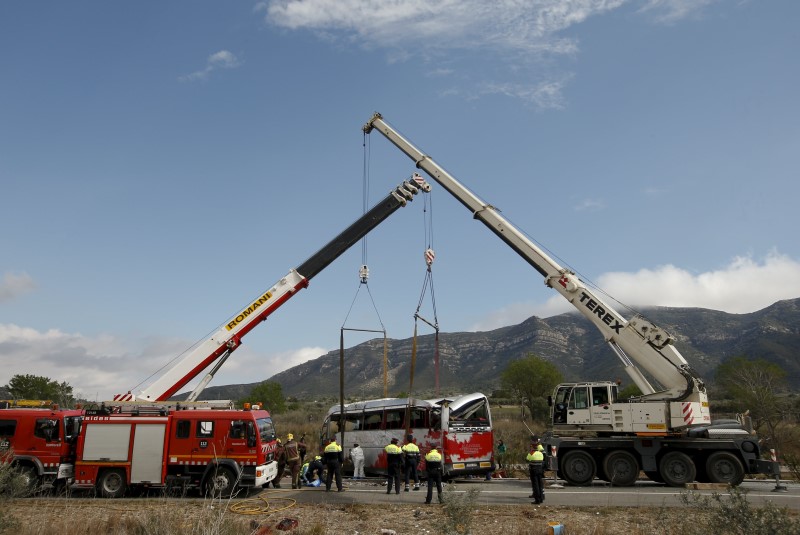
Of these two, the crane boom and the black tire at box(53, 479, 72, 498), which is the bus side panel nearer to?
the crane boom

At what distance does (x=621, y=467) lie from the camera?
60.1 feet

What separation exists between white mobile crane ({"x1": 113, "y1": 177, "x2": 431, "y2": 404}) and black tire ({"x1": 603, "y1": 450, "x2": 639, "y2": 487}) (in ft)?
39.1

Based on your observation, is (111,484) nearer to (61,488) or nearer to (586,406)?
(61,488)

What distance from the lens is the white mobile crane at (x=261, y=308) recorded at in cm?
2056

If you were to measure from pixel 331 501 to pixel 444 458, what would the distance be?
4.91 metres

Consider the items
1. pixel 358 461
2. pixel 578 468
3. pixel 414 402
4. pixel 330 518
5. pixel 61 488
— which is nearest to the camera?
pixel 330 518

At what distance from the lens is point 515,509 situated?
13.8 metres

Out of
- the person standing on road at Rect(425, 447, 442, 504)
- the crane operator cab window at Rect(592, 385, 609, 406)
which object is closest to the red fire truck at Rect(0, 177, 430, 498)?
the person standing on road at Rect(425, 447, 442, 504)

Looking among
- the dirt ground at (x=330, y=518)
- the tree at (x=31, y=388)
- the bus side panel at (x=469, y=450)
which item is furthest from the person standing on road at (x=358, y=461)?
the tree at (x=31, y=388)

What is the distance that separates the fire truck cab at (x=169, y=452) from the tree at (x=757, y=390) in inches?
1041

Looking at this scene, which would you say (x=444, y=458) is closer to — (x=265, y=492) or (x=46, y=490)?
(x=265, y=492)

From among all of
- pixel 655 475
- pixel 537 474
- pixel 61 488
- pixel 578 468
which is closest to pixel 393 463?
pixel 537 474

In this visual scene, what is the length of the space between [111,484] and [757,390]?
36.9 metres

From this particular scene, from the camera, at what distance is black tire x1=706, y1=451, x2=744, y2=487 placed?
56.8ft
